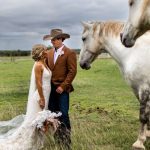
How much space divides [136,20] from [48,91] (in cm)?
277

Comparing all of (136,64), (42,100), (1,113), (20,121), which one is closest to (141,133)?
(136,64)

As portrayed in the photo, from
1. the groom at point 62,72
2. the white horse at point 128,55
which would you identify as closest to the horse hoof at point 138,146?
the white horse at point 128,55

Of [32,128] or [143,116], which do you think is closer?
[32,128]

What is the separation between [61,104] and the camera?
736 centimetres

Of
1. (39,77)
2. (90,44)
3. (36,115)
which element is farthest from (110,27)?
(36,115)

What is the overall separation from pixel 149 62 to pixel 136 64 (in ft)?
0.75

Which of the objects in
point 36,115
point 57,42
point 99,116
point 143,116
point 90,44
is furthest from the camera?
point 99,116

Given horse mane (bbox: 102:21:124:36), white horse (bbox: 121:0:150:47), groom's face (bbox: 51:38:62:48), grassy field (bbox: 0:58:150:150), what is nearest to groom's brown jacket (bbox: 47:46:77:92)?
groom's face (bbox: 51:38:62:48)

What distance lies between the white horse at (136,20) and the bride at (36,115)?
221 centimetres

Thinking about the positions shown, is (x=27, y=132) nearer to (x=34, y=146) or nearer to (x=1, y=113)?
(x=34, y=146)

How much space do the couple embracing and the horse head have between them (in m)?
1.19

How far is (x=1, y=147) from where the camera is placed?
688 centimetres

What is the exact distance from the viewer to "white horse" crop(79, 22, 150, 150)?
7.34 meters

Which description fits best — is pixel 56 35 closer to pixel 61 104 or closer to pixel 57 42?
pixel 57 42
